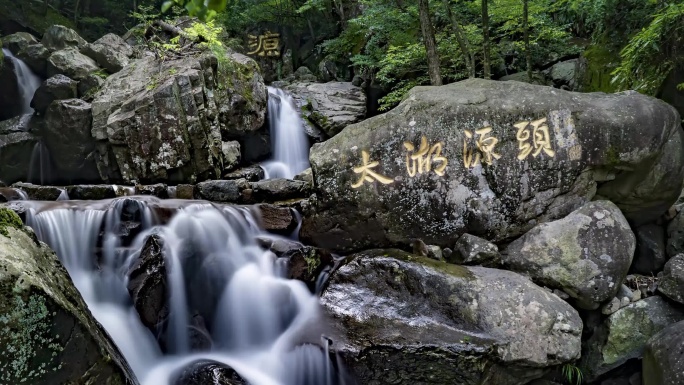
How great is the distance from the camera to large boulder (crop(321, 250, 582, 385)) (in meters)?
4.34

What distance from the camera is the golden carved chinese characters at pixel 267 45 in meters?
18.2

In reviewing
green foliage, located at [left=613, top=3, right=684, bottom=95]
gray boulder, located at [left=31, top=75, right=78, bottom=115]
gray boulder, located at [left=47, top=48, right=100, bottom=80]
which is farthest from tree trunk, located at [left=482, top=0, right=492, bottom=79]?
gray boulder, located at [left=47, top=48, right=100, bottom=80]

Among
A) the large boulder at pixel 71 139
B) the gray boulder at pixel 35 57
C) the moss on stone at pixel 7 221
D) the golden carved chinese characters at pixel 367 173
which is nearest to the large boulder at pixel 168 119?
the large boulder at pixel 71 139

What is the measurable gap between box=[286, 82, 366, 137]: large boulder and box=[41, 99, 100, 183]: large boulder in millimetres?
5757

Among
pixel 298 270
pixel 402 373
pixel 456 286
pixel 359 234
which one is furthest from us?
pixel 359 234

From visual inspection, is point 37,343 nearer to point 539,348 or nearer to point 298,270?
point 298,270

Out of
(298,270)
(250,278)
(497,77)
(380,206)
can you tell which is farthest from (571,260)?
(497,77)

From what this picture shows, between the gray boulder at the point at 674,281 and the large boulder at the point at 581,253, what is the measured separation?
39 centimetres

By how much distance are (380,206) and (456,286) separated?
1.55 m

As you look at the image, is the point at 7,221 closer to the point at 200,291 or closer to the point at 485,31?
the point at 200,291

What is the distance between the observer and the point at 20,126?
11156 millimetres

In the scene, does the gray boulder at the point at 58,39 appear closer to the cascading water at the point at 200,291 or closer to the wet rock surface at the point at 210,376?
the cascading water at the point at 200,291

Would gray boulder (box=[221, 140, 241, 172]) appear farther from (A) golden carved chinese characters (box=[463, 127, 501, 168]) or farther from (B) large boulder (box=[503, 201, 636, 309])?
(B) large boulder (box=[503, 201, 636, 309])

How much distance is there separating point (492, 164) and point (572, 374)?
2.69 meters
